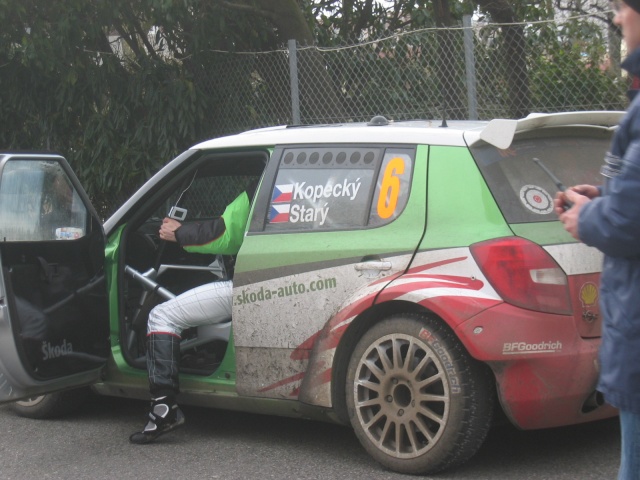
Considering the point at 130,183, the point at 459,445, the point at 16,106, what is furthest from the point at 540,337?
the point at 16,106

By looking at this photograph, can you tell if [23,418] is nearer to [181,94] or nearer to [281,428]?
[281,428]

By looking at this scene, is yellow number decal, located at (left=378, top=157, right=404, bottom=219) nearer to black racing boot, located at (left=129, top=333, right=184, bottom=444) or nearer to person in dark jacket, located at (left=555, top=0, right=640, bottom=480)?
black racing boot, located at (left=129, top=333, right=184, bottom=444)

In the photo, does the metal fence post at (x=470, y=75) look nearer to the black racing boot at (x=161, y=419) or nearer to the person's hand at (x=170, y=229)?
the person's hand at (x=170, y=229)

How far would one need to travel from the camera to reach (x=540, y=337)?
4305 millimetres

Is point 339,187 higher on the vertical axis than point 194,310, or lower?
higher

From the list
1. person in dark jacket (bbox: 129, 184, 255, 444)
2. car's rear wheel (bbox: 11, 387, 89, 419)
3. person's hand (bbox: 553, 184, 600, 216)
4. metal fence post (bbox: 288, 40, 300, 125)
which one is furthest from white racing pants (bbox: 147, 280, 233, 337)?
metal fence post (bbox: 288, 40, 300, 125)

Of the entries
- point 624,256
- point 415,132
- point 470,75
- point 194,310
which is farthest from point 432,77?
point 624,256

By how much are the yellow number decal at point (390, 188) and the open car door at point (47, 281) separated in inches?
68.8

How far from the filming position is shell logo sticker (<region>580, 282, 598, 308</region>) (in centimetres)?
441

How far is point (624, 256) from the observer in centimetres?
252

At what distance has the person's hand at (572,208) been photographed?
2695 millimetres

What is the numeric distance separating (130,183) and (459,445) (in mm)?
6374

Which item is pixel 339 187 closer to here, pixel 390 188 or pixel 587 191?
pixel 390 188

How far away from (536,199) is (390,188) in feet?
2.24
